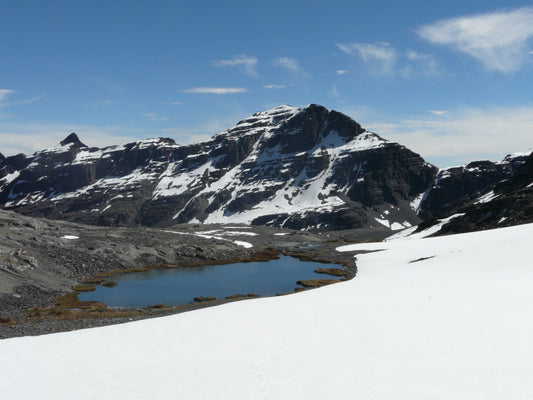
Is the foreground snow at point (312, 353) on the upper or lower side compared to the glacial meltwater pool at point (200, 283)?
upper

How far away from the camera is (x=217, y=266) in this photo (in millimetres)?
93062

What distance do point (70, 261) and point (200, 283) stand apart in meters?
27.1

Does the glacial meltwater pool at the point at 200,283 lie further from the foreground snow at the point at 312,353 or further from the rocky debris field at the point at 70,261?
the foreground snow at the point at 312,353

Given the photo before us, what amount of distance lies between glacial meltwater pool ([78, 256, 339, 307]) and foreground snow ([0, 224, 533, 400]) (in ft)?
99.2

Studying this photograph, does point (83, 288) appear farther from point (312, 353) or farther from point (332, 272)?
point (312, 353)

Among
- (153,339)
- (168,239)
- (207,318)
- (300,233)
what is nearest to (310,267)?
(168,239)

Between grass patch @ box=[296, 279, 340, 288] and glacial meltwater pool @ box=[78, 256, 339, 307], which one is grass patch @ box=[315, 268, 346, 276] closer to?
glacial meltwater pool @ box=[78, 256, 339, 307]

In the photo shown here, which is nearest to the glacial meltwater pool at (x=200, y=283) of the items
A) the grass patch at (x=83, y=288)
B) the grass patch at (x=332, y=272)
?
the grass patch at (x=83, y=288)

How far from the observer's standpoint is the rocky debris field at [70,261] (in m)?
40.9

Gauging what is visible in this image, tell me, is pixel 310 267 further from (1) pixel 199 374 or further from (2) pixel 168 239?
(1) pixel 199 374

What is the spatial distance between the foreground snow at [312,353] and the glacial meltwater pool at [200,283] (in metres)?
30.2

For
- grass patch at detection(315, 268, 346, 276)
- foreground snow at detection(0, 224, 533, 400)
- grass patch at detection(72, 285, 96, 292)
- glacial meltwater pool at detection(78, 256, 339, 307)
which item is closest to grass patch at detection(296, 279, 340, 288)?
glacial meltwater pool at detection(78, 256, 339, 307)

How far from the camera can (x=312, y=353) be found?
1709 centimetres

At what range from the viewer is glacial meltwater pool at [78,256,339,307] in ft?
186
